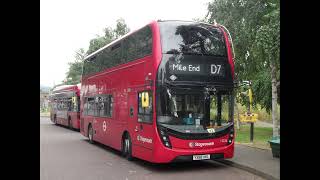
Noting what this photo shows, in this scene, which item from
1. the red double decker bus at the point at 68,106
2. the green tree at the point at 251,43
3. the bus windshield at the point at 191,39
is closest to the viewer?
the bus windshield at the point at 191,39

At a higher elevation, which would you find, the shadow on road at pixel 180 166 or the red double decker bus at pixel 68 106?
the red double decker bus at pixel 68 106

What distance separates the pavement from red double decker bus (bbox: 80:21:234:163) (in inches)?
26.3

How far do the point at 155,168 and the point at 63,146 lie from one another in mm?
8080

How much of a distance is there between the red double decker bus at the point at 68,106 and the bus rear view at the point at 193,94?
17.9 meters

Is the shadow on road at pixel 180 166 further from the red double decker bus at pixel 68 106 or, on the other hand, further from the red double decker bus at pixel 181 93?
the red double decker bus at pixel 68 106

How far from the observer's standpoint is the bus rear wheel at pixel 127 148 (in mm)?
14148

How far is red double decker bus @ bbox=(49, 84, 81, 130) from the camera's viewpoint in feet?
97.3

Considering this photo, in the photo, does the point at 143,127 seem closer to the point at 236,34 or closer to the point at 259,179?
the point at 259,179

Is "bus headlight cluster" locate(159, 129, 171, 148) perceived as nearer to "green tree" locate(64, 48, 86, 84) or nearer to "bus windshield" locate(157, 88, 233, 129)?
"bus windshield" locate(157, 88, 233, 129)

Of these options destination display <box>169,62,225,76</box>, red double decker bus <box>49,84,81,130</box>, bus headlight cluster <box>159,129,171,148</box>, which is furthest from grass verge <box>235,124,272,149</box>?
red double decker bus <box>49,84,81,130</box>

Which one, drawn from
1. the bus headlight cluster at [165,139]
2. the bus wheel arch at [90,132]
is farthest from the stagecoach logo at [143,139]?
the bus wheel arch at [90,132]
